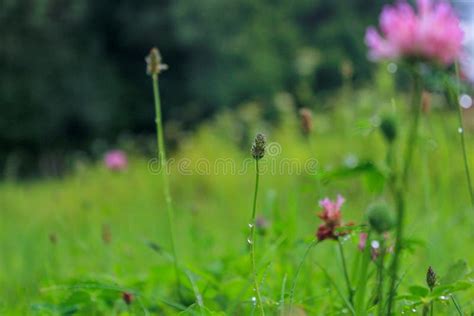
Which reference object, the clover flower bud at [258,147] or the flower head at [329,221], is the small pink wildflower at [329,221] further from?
the clover flower bud at [258,147]

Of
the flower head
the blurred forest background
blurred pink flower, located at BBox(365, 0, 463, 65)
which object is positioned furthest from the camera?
the blurred forest background

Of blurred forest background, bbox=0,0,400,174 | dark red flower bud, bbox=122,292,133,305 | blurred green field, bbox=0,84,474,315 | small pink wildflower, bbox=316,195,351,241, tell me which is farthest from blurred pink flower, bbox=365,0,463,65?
blurred forest background, bbox=0,0,400,174

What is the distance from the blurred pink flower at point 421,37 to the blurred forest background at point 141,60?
379 inches

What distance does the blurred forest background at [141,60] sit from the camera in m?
10.9

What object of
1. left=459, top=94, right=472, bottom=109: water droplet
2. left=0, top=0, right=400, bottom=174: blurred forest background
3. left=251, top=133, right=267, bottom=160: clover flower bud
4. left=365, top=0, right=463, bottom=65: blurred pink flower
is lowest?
left=251, top=133, right=267, bottom=160: clover flower bud

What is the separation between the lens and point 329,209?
861 millimetres

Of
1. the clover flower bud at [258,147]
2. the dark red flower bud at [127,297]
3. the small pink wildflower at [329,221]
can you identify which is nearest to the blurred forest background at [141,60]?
the dark red flower bud at [127,297]

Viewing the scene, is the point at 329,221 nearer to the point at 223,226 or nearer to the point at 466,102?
the point at 466,102

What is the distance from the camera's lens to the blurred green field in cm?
113

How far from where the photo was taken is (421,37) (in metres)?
0.55

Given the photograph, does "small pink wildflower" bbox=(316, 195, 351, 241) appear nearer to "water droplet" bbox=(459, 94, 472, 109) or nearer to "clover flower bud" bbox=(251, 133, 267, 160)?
"clover flower bud" bbox=(251, 133, 267, 160)

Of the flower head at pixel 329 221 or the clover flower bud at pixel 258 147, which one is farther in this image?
the flower head at pixel 329 221

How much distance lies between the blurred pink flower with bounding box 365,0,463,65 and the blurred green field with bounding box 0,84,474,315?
0.12 meters

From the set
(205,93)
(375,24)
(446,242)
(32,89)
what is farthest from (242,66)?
(446,242)
